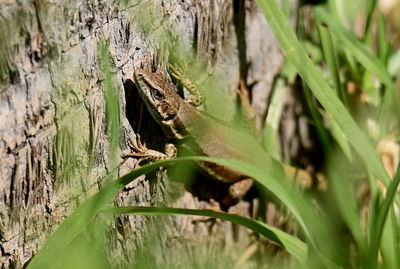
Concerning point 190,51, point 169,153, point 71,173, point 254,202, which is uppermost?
point 190,51

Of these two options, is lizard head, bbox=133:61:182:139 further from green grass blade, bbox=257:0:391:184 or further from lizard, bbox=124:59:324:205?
green grass blade, bbox=257:0:391:184

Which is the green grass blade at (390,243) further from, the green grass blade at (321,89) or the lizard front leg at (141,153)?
the lizard front leg at (141,153)

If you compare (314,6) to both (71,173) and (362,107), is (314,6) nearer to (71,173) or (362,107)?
(362,107)

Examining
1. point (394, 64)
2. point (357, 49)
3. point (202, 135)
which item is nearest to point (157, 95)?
point (202, 135)

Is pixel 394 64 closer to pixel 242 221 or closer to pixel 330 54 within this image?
pixel 330 54

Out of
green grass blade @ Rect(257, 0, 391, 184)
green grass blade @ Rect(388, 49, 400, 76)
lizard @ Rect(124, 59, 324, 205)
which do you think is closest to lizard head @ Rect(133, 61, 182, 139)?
lizard @ Rect(124, 59, 324, 205)

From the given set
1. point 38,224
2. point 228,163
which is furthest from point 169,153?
point 38,224

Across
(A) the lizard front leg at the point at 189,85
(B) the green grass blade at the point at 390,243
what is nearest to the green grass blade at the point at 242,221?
(B) the green grass blade at the point at 390,243
